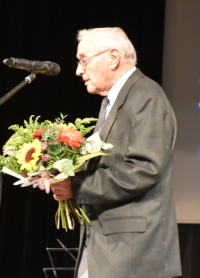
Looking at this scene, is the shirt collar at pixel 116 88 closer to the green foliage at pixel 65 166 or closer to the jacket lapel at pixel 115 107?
the jacket lapel at pixel 115 107

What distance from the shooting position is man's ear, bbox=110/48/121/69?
1.93m

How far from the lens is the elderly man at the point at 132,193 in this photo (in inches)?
61.4

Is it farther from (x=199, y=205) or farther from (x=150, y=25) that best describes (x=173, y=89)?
(x=199, y=205)

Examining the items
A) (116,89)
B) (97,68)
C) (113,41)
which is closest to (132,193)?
(116,89)

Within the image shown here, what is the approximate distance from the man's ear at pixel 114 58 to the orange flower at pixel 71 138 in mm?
509

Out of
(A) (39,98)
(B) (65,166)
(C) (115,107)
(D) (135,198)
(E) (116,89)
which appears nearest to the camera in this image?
(B) (65,166)

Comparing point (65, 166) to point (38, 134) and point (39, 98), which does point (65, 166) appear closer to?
point (38, 134)

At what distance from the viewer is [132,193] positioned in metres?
1.57

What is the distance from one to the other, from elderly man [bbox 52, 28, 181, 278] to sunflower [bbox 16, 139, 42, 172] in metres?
0.19

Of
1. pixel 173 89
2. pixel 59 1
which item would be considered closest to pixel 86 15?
pixel 59 1

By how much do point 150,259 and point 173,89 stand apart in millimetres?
3235

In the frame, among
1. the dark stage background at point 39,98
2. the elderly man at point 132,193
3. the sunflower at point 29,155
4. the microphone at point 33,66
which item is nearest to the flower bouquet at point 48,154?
the sunflower at point 29,155

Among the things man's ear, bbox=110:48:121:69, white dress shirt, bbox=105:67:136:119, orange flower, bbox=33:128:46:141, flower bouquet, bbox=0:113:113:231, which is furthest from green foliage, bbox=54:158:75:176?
man's ear, bbox=110:48:121:69

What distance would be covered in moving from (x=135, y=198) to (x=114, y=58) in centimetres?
74
